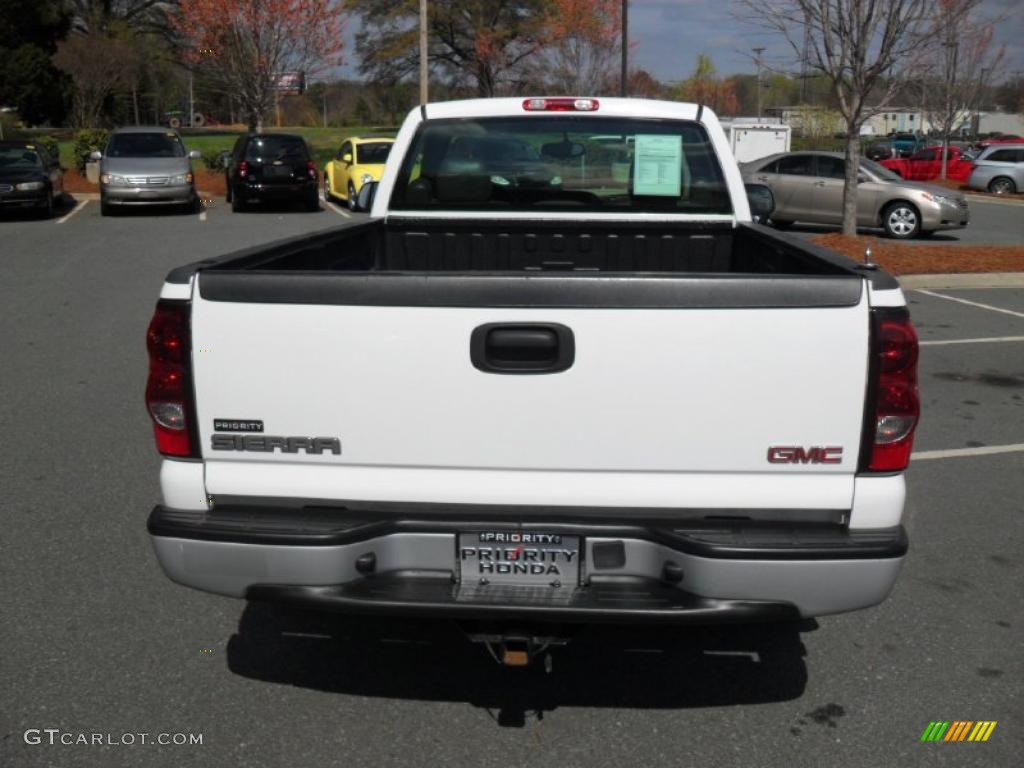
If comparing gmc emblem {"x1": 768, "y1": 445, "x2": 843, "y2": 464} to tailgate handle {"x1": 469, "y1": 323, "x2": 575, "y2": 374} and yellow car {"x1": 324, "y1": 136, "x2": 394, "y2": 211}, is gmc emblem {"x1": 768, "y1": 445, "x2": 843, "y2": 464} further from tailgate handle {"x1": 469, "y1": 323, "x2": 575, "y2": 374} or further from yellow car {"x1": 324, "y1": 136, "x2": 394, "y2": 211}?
yellow car {"x1": 324, "y1": 136, "x2": 394, "y2": 211}

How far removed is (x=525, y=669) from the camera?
387 cm

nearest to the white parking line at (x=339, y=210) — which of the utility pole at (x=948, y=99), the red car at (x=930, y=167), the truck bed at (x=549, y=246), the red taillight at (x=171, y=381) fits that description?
the truck bed at (x=549, y=246)

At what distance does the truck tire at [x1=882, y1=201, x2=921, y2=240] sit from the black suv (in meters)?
11.7

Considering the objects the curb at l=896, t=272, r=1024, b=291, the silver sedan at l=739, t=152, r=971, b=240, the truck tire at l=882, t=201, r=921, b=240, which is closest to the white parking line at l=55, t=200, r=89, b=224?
the silver sedan at l=739, t=152, r=971, b=240

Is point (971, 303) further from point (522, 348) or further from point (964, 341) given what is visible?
point (522, 348)

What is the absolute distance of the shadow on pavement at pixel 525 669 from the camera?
3.68 m

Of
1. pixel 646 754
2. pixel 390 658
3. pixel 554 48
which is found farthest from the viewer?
pixel 554 48

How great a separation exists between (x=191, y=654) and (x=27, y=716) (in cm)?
60

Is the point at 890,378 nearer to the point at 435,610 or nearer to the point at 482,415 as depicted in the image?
the point at 482,415

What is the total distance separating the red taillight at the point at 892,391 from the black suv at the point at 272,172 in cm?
2115

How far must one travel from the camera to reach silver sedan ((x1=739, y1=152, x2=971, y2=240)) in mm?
18625

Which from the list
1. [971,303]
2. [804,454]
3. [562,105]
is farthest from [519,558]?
[971,303]

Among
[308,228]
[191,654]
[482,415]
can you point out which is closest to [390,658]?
[191,654]

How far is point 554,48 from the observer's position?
41.7 metres
